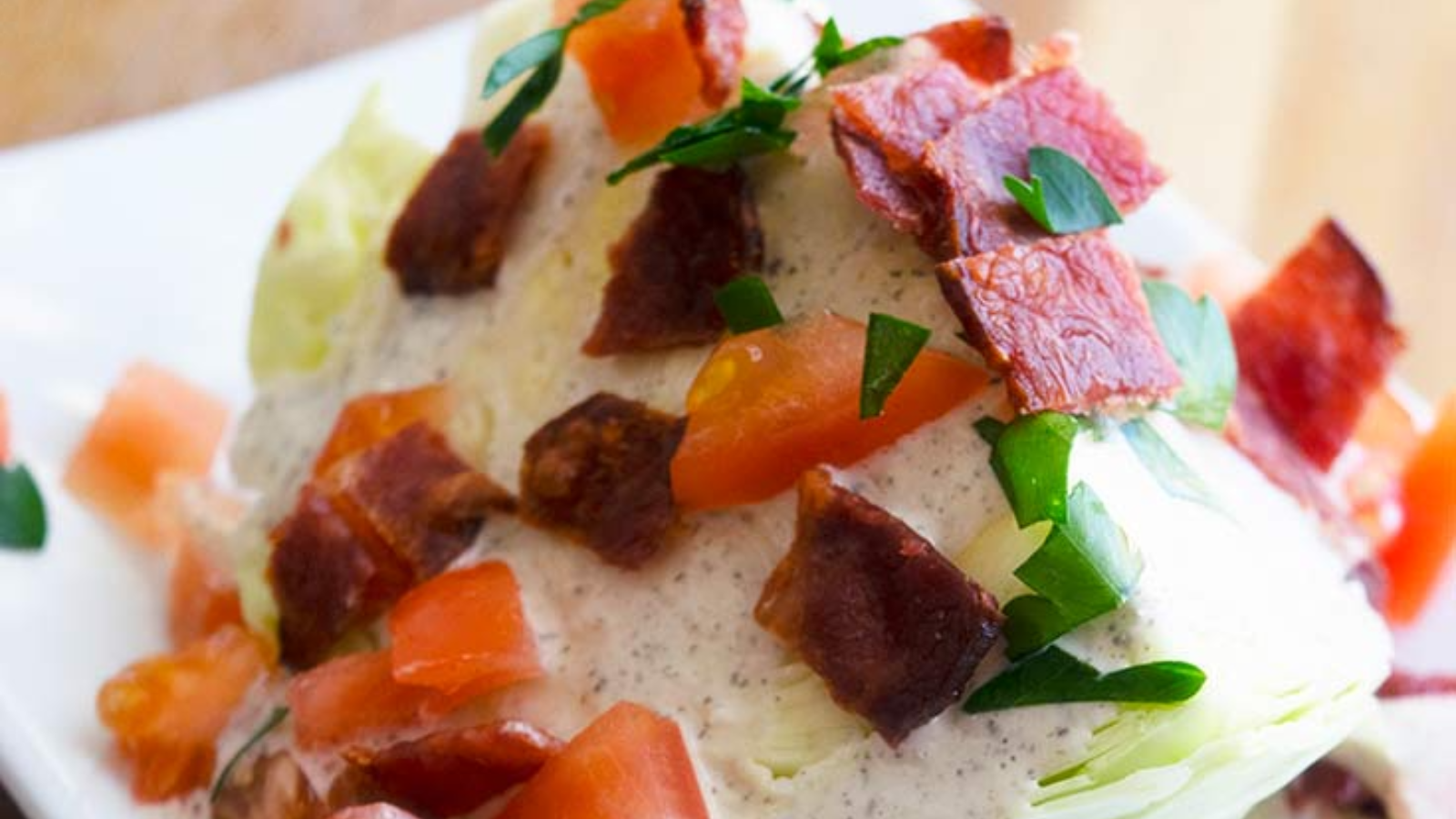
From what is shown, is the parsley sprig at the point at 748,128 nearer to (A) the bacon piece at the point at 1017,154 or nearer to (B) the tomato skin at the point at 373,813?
(A) the bacon piece at the point at 1017,154

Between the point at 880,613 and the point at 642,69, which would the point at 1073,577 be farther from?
the point at 642,69

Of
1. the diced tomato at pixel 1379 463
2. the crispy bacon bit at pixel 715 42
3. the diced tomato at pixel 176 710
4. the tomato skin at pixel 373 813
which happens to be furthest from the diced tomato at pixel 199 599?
the diced tomato at pixel 1379 463

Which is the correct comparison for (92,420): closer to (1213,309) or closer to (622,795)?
(622,795)

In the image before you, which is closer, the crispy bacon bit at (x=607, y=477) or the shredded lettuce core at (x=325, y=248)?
the crispy bacon bit at (x=607, y=477)

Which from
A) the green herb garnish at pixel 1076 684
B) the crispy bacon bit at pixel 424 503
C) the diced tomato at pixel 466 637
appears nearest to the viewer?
the green herb garnish at pixel 1076 684

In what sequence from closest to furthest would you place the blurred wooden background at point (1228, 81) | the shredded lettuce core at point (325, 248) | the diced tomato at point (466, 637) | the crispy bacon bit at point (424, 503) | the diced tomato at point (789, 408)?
the diced tomato at point (789, 408) < the diced tomato at point (466, 637) < the crispy bacon bit at point (424, 503) < the shredded lettuce core at point (325, 248) < the blurred wooden background at point (1228, 81)

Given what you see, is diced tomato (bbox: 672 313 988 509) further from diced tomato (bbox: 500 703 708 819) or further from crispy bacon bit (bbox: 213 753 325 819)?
crispy bacon bit (bbox: 213 753 325 819)
